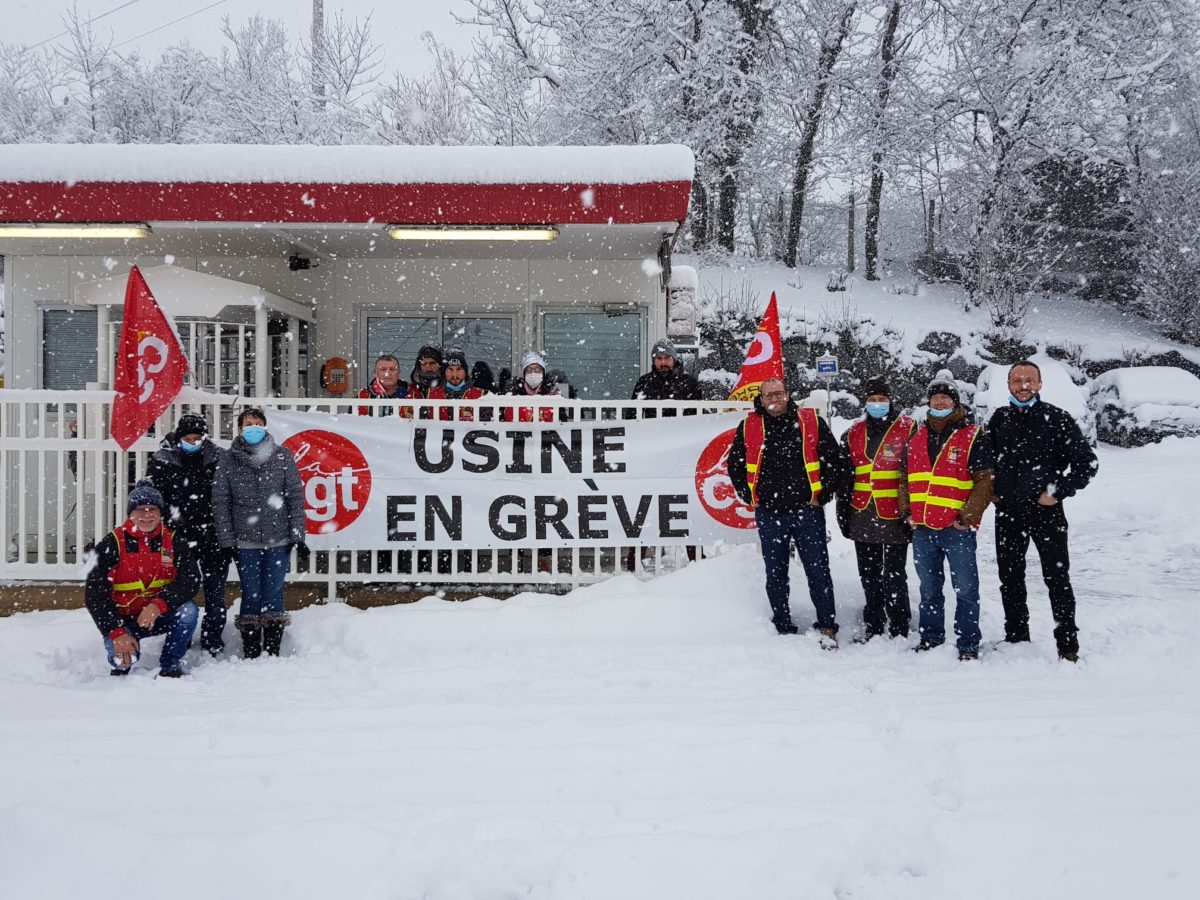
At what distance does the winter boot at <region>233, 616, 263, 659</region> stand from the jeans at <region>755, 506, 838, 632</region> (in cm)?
344

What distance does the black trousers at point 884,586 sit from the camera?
17.9 ft

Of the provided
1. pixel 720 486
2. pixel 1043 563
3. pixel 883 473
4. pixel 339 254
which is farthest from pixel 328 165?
pixel 1043 563

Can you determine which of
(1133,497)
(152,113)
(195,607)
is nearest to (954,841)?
(195,607)

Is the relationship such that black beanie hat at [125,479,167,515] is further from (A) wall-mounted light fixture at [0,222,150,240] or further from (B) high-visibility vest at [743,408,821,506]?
(B) high-visibility vest at [743,408,821,506]

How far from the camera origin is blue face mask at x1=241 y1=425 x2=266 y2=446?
5305mm

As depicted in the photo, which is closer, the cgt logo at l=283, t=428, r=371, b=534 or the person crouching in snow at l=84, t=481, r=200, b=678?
the person crouching in snow at l=84, t=481, r=200, b=678

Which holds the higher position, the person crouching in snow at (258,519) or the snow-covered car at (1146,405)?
the snow-covered car at (1146,405)

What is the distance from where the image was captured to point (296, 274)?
9062 mm

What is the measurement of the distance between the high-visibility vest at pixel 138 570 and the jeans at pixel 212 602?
1.34 feet

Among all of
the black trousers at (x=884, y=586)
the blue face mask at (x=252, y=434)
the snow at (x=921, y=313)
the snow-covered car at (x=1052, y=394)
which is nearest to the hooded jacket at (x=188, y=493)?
the blue face mask at (x=252, y=434)

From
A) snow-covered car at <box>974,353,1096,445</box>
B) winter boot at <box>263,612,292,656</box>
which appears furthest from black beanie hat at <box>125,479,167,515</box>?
snow-covered car at <box>974,353,1096,445</box>

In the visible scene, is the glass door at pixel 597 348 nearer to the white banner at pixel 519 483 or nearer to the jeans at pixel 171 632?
the white banner at pixel 519 483

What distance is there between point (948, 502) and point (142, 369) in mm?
5670

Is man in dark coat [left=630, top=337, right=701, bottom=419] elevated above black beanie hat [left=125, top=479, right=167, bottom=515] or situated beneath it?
elevated above
